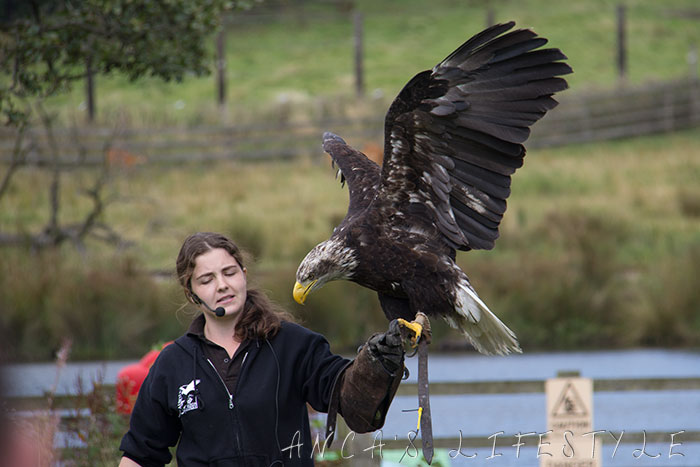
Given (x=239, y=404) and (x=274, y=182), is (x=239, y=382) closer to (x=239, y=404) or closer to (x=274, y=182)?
(x=239, y=404)

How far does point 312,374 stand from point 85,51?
4.03m

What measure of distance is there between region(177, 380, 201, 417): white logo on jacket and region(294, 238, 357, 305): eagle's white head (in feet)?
1.87

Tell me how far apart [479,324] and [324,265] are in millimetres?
586

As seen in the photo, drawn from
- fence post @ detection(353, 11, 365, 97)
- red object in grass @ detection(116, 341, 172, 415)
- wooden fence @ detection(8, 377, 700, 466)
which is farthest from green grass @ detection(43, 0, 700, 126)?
red object in grass @ detection(116, 341, 172, 415)

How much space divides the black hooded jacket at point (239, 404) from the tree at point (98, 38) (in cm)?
344

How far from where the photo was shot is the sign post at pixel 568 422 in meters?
5.19

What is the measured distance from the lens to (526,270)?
11117mm

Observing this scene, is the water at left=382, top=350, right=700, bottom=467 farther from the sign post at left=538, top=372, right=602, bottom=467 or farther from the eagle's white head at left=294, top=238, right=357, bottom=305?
the eagle's white head at left=294, top=238, right=357, bottom=305

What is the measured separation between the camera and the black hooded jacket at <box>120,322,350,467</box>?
2768mm

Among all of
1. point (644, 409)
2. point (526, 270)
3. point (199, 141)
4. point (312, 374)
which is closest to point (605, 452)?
point (644, 409)

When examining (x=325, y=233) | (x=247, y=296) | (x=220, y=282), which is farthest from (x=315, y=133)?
(x=220, y=282)

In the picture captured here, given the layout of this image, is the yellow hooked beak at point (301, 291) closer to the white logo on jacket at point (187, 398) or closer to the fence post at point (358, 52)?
the white logo on jacket at point (187, 398)

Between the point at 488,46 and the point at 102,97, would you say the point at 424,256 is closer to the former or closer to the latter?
the point at 488,46

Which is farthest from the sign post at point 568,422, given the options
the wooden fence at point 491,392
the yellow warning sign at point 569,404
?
the wooden fence at point 491,392
